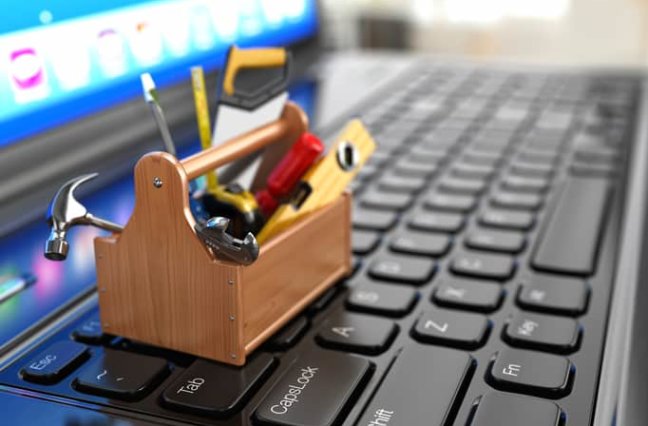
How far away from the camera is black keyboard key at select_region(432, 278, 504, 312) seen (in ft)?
1.14

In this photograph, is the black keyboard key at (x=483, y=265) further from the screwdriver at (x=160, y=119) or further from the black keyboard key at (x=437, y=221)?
the screwdriver at (x=160, y=119)

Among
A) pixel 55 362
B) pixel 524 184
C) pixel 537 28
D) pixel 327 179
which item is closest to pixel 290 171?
pixel 327 179

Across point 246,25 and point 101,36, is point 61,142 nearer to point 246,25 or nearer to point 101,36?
point 101,36

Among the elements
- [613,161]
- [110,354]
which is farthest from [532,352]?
[613,161]

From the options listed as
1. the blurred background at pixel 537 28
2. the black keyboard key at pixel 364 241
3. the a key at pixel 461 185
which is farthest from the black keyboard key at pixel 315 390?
the blurred background at pixel 537 28

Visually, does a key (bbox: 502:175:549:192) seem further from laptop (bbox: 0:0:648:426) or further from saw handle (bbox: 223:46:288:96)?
saw handle (bbox: 223:46:288:96)

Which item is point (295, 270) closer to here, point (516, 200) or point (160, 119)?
point (160, 119)

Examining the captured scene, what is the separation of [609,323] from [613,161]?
9.9 inches

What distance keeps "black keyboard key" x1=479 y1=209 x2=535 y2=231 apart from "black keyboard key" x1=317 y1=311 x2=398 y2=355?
0.13 m

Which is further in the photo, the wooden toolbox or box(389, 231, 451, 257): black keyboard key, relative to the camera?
box(389, 231, 451, 257): black keyboard key

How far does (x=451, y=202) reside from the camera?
1.55 ft

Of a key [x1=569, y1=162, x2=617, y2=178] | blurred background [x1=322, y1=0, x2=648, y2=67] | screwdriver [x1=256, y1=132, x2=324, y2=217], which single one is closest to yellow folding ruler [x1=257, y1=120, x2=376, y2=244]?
screwdriver [x1=256, y1=132, x2=324, y2=217]

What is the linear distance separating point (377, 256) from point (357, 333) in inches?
3.2

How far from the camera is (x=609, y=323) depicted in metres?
0.33
